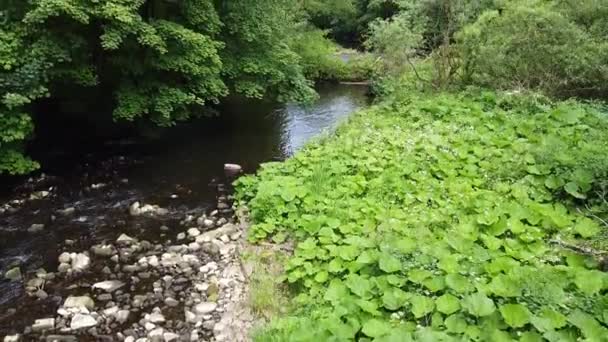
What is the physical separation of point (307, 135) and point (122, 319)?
8.95m

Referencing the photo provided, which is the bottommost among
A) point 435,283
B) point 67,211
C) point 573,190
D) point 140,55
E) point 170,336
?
point 170,336

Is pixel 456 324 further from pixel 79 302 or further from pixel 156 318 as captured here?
pixel 79 302

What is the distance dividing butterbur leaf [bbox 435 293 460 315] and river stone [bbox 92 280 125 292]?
4.17 metres

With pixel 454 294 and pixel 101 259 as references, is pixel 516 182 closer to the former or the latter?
pixel 454 294

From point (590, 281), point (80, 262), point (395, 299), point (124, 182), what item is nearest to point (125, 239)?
point (80, 262)

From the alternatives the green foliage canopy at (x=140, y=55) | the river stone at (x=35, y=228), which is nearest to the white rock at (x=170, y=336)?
the river stone at (x=35, y=228)

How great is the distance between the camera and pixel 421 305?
3957 mm

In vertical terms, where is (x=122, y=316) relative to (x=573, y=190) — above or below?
below

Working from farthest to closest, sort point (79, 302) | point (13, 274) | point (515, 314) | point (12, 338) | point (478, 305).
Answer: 1. point (13, 274)
2. point (79, 302)
3. point (12, 338)
4. point (478, 305)
5. point (515, 314)

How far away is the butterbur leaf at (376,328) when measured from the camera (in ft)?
12.2

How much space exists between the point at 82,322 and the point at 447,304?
408 cm

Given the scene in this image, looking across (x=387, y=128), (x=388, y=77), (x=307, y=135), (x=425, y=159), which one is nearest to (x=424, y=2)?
(x=388, y=77)

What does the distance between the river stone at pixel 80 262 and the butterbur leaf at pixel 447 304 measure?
4888mm

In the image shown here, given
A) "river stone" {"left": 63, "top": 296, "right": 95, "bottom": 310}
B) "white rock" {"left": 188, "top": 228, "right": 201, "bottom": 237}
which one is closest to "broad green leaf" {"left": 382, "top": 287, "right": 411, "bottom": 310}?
"river stone" {"left": 63, "top": 296, "right": 95, "bottom": 310}
